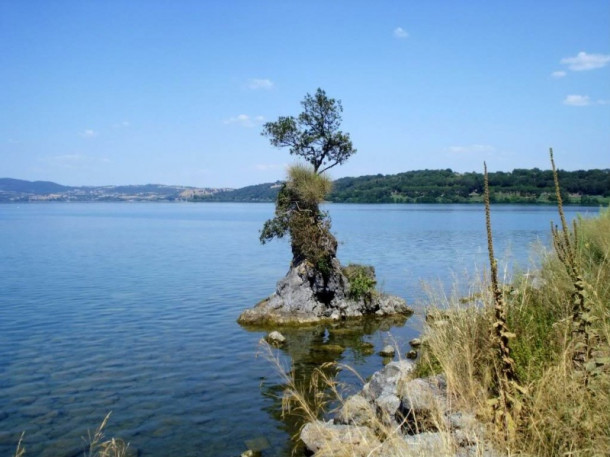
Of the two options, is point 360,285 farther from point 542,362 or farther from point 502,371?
point 502,371

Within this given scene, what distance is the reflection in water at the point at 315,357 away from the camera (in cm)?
1405

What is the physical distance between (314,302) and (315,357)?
6.64 meters

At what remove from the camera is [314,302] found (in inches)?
1048

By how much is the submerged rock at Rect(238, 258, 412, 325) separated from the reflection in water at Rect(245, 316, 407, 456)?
0.92 meters

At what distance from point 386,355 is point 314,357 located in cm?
290

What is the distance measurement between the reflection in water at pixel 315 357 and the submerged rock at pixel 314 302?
3.01 feet

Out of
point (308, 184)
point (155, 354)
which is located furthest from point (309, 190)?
point (155, 354)

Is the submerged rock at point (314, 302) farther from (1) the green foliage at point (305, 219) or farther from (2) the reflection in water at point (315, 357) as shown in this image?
(2) the reflection in water at point (315, 357)

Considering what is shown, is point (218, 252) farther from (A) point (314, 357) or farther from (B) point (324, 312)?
(A) point (314, 357)

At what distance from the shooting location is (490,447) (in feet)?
18.1

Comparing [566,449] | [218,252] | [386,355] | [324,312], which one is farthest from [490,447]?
[218,252]

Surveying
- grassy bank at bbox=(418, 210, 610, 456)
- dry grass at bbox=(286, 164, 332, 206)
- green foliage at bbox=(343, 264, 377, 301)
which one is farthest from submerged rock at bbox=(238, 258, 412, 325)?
grassy bank at bbox=(418, 210, 610, 456)

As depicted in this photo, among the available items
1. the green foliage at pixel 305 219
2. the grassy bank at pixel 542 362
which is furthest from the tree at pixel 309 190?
the grassy bank at pixel 542 362

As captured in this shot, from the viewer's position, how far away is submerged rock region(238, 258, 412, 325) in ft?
85.1
